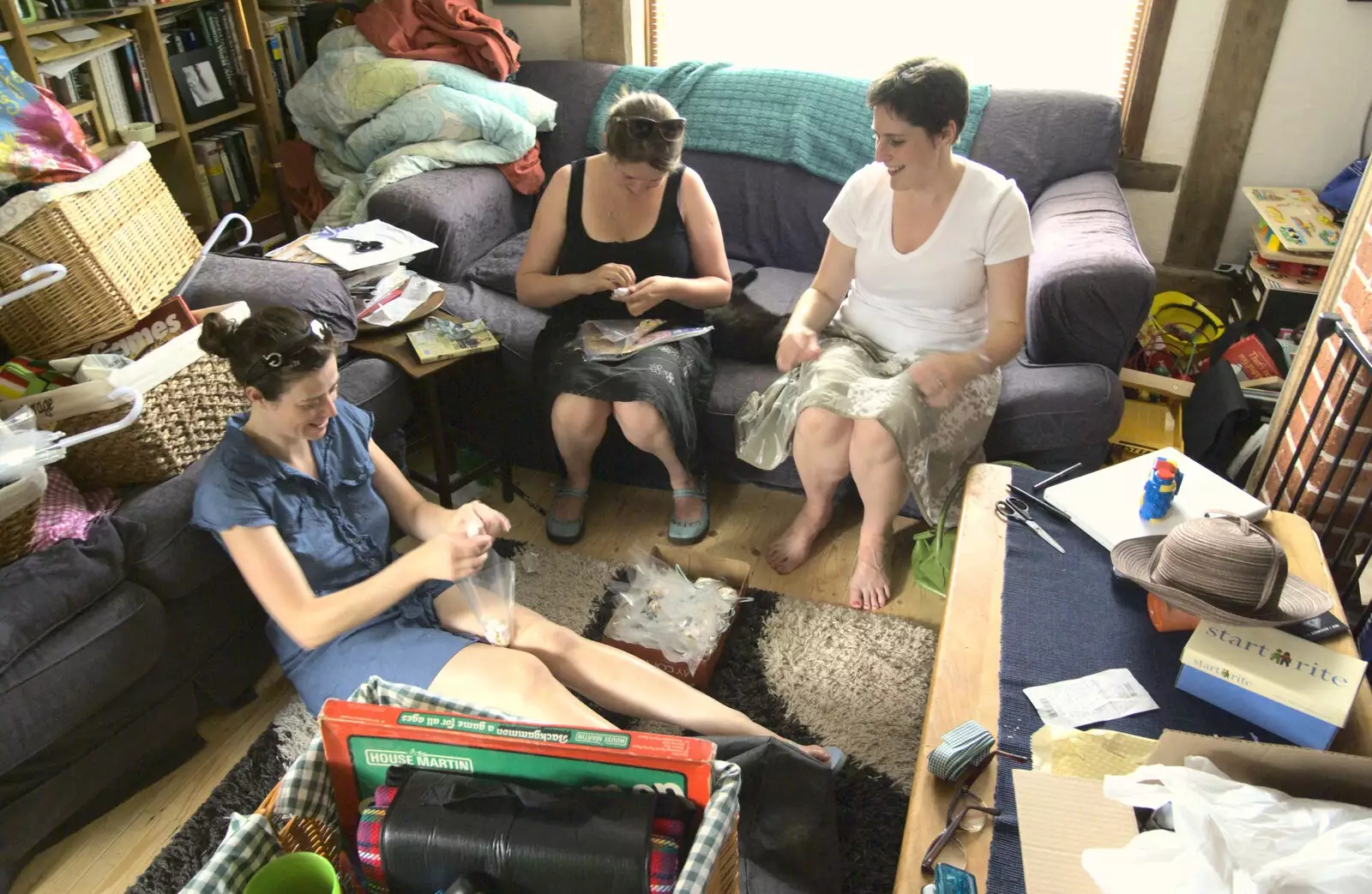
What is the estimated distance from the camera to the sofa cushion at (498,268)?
2.70 m

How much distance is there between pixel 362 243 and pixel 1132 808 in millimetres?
2139

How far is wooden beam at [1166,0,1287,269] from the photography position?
262 centimetres

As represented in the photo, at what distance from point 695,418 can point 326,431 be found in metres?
0.94

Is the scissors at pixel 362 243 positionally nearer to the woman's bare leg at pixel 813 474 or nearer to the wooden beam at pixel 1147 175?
the woman's bare leg at pixel 813 474

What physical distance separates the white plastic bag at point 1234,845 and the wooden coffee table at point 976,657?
0.20m

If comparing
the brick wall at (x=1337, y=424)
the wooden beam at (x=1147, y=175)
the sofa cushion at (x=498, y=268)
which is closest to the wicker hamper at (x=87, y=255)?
the sofa cushion at (x=498, y=268)

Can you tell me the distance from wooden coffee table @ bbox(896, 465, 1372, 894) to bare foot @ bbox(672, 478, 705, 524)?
0.81m

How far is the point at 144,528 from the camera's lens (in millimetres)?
1641

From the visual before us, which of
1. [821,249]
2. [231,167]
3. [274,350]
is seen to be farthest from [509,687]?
[231,167]

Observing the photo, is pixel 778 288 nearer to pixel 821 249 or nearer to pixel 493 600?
pixel 821 249

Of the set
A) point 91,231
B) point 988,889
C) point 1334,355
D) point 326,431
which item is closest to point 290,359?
point 326,431

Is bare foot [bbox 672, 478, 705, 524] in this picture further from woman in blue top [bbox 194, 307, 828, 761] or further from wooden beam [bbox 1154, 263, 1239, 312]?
wooden beam [bbox 1154, 263, 1239, 312]

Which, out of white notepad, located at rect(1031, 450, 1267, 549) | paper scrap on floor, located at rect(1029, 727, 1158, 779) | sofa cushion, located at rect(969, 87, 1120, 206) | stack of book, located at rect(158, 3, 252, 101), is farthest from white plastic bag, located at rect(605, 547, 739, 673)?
stack of book, located at rect(158, 3, 252, 101)

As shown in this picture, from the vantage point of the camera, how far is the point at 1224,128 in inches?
109
